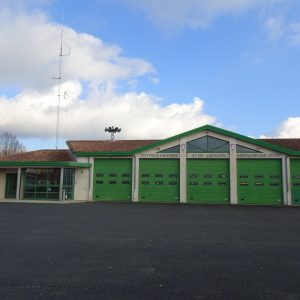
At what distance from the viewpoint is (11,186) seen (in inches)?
1189

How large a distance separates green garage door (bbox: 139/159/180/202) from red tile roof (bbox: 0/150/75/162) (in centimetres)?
694

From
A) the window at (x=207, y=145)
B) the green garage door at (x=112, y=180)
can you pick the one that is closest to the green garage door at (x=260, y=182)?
the window at (x=207, y=145)

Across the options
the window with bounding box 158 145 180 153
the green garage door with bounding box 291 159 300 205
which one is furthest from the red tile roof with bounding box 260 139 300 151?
the window with bounding box 158 145 180 153

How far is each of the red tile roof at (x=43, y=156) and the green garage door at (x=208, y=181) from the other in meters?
10.7

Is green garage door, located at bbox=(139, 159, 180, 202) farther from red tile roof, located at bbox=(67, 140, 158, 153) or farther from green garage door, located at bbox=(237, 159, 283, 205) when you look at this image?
green garage door, located at bbox=(237, 159, 283, 205)

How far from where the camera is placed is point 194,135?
28688 millimetres

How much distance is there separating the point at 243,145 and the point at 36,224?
64.6 ft

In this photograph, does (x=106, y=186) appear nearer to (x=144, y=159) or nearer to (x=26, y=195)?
(x=144, y=159)

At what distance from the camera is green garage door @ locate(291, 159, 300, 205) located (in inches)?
1062

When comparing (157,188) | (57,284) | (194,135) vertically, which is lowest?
(57,284)

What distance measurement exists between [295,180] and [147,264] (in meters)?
23.5

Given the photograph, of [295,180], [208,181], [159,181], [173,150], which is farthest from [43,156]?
[295,180]

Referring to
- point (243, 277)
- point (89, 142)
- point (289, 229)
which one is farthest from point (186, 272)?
point (89, 142)

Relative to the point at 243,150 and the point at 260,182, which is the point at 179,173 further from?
the point at 260,182
